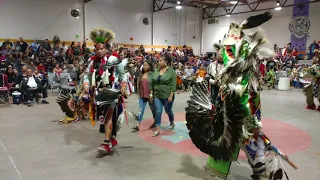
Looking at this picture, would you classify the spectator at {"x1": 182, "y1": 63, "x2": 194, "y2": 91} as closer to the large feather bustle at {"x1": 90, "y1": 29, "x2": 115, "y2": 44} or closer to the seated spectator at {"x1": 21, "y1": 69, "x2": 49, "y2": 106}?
the seated spectator at {"x1": 21, "y1": 69, "x2": 49, "y2": 106}

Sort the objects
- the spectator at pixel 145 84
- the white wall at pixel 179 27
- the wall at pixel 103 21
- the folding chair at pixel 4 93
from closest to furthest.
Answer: the spectator at pixel 145 84 < the folding chair at pixel 4 93 < the wall at pixel 103 21 < the white wall at pixel 179 27

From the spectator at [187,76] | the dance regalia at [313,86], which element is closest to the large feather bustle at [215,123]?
the dance regalia at [313,86]

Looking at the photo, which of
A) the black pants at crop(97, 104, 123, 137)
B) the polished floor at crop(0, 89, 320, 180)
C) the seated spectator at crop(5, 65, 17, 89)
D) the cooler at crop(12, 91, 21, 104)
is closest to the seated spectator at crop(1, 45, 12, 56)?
the seated spectator at crop(5, 65, 17, 89)

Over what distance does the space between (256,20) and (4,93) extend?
25.5 ft

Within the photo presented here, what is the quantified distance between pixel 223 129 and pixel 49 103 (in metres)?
7.28

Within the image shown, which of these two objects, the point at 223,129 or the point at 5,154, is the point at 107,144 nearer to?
the point at 5,154

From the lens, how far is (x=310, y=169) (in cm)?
346

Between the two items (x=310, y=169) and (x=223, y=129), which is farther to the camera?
(x=310, y=169)

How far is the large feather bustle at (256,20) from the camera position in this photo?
2.60m

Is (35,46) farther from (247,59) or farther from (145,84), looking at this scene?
(247,59)

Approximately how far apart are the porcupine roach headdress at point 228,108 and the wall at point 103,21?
562 inches

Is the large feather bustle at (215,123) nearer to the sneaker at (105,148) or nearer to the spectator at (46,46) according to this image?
the sneaker at (105,148)

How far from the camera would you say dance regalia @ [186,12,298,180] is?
90.4 inches

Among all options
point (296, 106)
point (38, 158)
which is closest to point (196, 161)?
point (38, 158)
